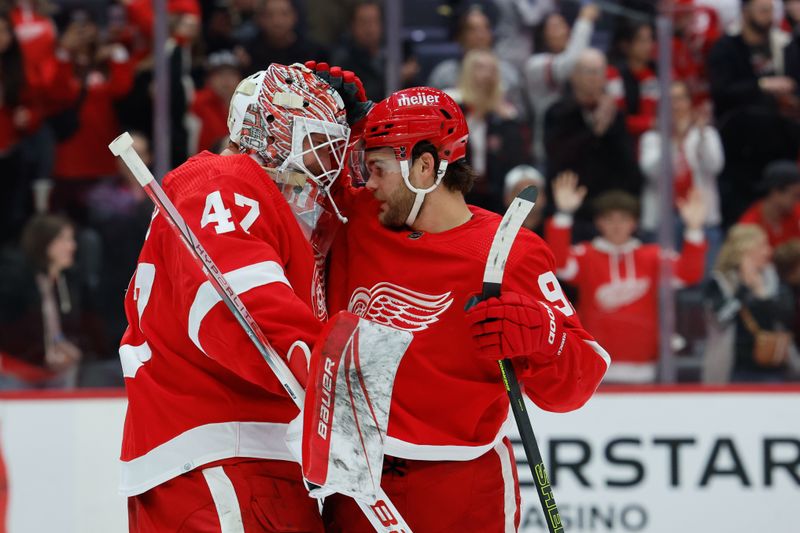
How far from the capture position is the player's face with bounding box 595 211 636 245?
4711 millimetres

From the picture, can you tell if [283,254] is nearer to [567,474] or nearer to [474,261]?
[474,261]

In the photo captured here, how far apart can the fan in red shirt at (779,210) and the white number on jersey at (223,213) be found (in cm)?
291

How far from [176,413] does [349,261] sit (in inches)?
20.0

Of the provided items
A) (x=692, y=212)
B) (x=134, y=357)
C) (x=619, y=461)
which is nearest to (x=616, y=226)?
(x=692, y=212)

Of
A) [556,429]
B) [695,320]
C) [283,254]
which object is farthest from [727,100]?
[283,254]

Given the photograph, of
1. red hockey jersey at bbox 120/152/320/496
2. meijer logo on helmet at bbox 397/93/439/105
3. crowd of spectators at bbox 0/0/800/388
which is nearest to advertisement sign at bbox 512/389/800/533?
crowd of spectators at bbox 0/0/800/388

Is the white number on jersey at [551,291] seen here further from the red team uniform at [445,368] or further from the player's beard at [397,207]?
the player's beard at [397,207]

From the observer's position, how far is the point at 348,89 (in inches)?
104

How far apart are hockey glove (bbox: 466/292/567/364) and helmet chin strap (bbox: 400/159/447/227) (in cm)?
28

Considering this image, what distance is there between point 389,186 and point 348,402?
0.57 m

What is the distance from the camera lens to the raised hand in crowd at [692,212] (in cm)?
474

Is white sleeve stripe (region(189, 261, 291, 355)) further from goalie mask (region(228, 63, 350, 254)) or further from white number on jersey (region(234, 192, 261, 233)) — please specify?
goalie mask (region(228, 63, 350, 254))

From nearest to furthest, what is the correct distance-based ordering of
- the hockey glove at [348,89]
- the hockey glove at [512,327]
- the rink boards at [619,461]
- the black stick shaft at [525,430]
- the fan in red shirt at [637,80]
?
the hockey glove at [512,327]
the black stick shaft at [525,430]
the hockey glove at [348,89]
the rink boards at [619,461]
the fan in red shirt at [637,80]

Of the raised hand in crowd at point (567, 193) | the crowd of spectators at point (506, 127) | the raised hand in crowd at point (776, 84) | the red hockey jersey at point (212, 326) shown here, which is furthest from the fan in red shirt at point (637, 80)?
the red hockey jersey at point (212, 326)
